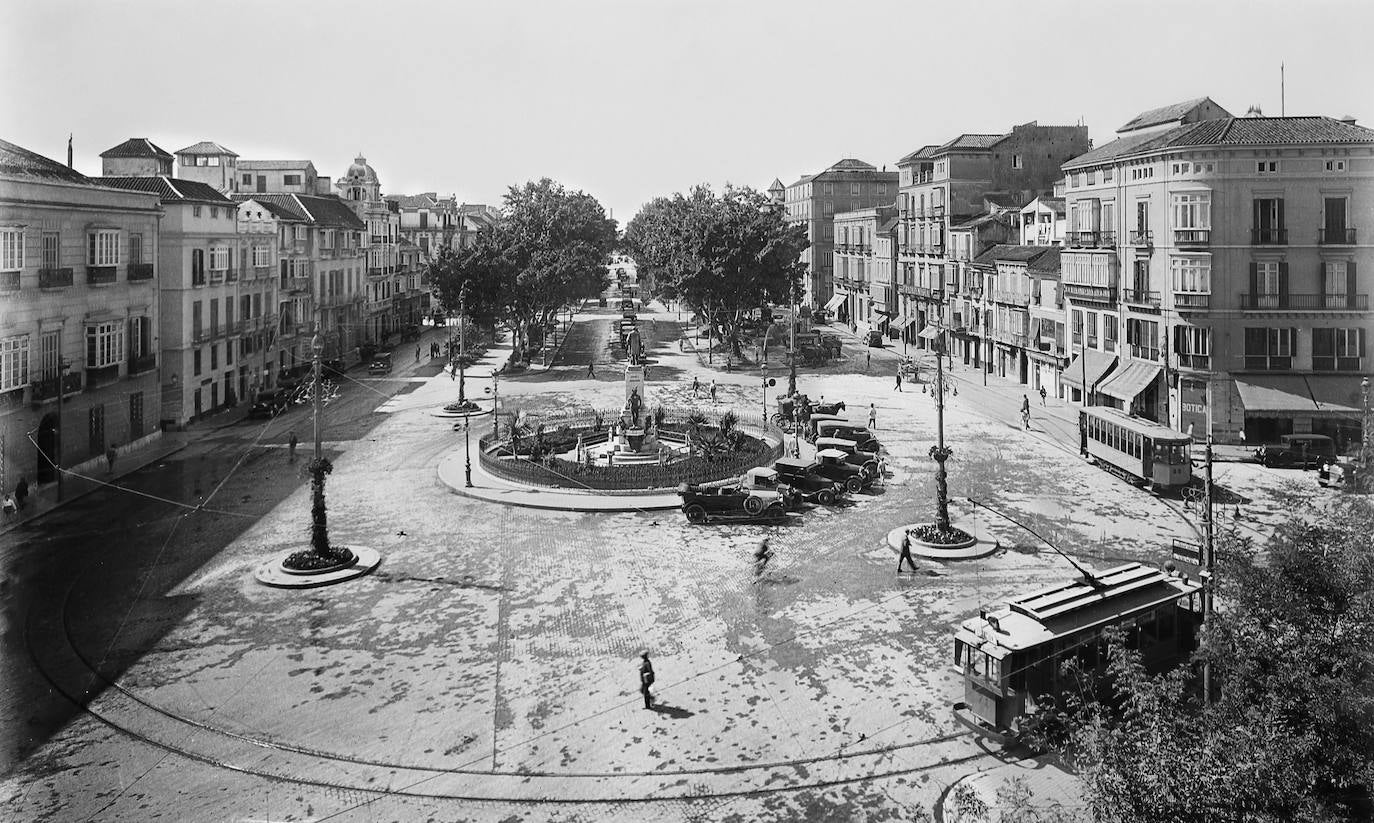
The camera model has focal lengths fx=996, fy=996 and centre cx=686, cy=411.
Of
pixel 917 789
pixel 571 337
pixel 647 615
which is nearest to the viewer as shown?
pixel 917 789

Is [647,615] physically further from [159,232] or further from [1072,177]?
[1072,177]

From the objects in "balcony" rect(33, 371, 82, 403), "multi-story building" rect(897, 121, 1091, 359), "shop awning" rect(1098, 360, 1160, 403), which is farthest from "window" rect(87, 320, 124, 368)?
"multi-story building" rect(897, 121, 1091, 359)

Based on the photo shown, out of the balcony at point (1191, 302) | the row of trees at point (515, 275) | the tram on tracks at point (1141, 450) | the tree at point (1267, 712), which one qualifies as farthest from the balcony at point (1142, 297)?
the row of trees at point (515, 275)

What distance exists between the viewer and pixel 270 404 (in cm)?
5900

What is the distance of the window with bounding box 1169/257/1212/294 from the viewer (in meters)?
48.7

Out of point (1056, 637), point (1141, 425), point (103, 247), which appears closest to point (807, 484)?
point (1141, 425)

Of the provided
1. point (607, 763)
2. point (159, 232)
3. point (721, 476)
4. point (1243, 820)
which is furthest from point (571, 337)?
point (1243, 820)

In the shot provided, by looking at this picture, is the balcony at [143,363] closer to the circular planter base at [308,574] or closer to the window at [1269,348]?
the circular planter base at [308,574]

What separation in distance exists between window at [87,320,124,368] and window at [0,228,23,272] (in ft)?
17.9

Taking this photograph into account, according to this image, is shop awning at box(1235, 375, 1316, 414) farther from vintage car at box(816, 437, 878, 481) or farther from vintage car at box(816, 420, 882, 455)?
vintage car at box(816, 437, 878, 481)

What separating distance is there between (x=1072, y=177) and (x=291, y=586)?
52.9 meters

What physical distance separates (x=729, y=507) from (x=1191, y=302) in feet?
91.3

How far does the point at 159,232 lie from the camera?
52938mm

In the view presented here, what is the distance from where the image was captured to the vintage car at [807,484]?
39219 millimetres
